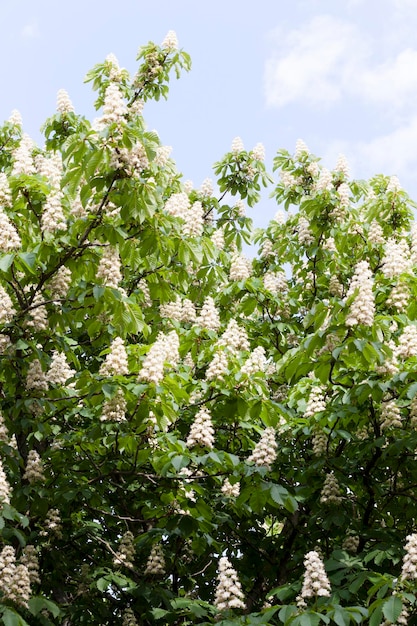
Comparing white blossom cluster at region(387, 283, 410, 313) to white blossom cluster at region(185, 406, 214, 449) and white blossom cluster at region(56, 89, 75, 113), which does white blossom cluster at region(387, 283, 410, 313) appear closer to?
white blossom cluster at region(185, 406, 214, 449)

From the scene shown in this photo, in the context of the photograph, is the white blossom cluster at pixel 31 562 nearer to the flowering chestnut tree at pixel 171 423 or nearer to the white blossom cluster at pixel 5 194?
the flowering chestnut tree at pixel 171 423

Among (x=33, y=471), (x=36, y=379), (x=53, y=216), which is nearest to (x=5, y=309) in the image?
(x=36, y=379)

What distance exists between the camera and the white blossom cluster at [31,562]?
6426 mm

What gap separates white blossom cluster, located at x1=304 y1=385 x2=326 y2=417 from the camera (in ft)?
23.2

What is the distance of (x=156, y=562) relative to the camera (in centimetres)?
702

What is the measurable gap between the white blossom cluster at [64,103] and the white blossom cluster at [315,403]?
4755mm

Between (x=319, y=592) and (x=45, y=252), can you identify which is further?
(x=45, y=252)

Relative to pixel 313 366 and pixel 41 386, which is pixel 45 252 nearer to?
pixel 41 386

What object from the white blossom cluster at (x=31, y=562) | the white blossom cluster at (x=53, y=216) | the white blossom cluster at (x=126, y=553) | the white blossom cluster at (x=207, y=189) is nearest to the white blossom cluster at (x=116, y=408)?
the white blossom cluster at (x=31, y=562)

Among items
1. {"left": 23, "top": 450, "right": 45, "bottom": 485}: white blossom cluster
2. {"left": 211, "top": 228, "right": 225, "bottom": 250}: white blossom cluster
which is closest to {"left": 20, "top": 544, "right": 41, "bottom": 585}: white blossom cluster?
{"left": 23, "top": 450, "right": 45, "bottom": 485}: white blossom cluster

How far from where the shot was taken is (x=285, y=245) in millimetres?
10633

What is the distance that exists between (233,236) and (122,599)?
16.4 feet

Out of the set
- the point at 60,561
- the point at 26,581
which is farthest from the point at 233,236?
the point at 26,581

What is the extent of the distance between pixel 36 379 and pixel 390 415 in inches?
121
